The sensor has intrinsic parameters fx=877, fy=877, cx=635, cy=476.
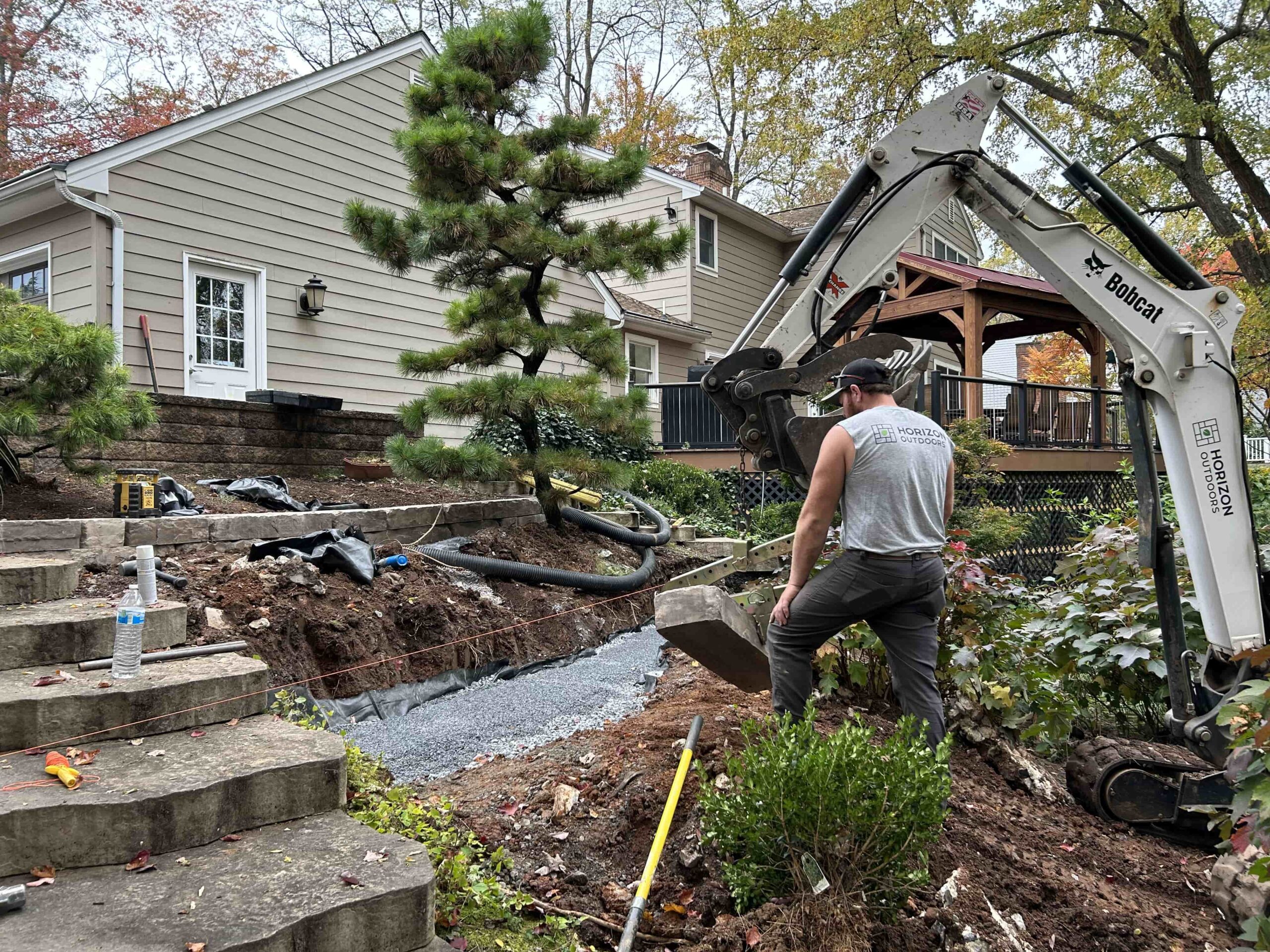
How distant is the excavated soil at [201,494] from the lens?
593 cm

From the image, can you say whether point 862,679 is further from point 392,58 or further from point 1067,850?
point 392,58

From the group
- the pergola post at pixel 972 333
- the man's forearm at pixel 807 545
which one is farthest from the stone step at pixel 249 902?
the pergola post at pixel 972 333

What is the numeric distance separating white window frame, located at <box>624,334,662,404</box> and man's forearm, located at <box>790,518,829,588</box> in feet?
41.1

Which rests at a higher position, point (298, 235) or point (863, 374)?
point (298, 235)

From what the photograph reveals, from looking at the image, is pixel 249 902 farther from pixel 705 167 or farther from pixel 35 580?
pixel 705 167

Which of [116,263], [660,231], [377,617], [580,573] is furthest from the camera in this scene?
[660,231]

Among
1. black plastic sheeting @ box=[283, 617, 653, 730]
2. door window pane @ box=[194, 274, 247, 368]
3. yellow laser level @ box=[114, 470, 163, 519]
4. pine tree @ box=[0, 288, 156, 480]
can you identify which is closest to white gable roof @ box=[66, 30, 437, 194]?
door window pane @ box=[194, 274, 247, 368]

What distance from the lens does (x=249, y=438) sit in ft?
29.0

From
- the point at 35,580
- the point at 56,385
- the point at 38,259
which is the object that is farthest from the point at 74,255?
the point at 35,580

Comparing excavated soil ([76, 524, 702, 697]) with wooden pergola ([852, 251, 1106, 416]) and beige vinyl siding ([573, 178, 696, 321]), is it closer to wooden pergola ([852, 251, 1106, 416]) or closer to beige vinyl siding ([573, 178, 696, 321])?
wooden pergola ([852, 251, 1106, 416])

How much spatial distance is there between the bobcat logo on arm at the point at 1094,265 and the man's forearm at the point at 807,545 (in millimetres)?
1765

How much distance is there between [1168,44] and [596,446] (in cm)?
1018

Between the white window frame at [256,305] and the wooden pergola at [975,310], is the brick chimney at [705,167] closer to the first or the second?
the wooden pergola at [975,310]

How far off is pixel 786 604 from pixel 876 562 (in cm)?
35
